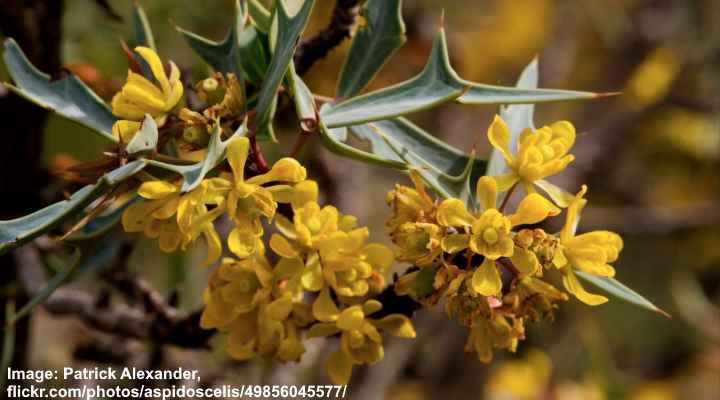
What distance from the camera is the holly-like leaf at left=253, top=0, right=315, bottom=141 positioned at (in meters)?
0.57

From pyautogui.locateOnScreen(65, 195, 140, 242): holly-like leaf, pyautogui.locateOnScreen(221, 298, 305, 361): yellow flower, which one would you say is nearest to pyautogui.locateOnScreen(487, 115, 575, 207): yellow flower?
pyautogui.locateOnScreen(221, 298, 305, 361): yellow flower

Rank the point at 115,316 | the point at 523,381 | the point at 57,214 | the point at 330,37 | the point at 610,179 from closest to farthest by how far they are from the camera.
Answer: the point at 57,214, the point at 330,37, the point at 115,316, the point at 523,381, the point at 610,179

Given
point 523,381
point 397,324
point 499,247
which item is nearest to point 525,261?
point 499,247

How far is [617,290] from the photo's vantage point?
636mm

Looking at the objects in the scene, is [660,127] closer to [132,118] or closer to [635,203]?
[635,203]

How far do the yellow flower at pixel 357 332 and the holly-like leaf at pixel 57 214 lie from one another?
204 millimetres

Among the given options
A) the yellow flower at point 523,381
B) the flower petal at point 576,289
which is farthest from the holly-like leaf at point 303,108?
the yellow flower at point 523,381

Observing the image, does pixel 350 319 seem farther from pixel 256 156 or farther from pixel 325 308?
pixel 256 156

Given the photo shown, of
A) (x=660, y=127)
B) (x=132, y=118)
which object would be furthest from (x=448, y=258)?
(x=660, y=127)

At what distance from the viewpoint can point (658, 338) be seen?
7.86 ft

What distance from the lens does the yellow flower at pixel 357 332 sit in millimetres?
649

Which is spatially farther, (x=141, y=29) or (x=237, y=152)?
(x=141, y=29)

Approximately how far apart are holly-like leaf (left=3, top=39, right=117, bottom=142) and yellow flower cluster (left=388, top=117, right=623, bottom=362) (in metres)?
0.24

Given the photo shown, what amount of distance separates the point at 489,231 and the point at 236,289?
→ 210 millimetres
